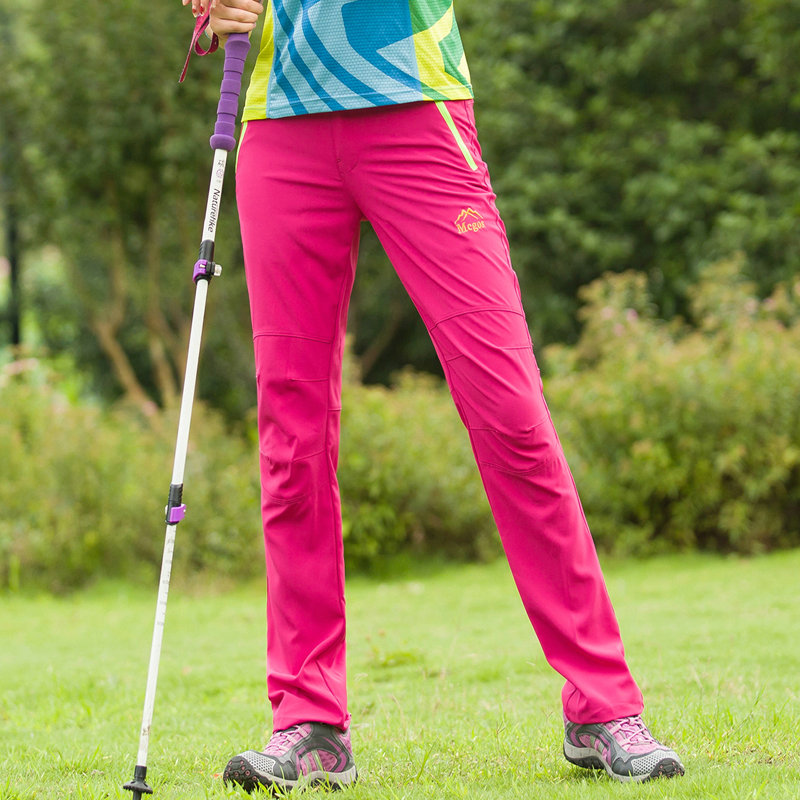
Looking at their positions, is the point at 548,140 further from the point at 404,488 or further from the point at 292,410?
the point at 292,410

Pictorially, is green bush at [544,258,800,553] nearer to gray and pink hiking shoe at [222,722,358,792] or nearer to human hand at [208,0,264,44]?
gray and pink hiking shoe at [222,722,358,792]

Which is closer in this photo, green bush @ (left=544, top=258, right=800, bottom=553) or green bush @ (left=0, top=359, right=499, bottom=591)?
green bush @ (left=544, top=258, right=800, bottom=553)

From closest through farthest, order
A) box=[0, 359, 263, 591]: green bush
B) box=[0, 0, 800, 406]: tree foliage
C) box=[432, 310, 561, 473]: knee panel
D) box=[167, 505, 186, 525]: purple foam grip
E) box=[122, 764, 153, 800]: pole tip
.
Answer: box=[122, 764, 153, 800]: pole tip
box=[432, 310, 561, 473]: knee panel
box=[167, 505, 186, 525]: purple foam grip
box=[0, 359, 263, 591]: green bush
box=[0, 0, 800, 406]: tree foliage

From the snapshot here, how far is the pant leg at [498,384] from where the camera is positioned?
2455mm

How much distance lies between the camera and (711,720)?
118 inches

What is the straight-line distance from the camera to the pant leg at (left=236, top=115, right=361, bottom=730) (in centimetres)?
259

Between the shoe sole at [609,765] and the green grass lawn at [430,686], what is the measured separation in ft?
0.09

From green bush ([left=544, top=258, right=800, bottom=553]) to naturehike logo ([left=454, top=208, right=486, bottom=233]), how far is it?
5.06 metres

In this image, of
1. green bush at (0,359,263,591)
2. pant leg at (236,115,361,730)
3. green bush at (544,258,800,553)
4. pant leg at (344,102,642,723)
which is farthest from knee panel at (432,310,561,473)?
green bush at (0,359,263,591)

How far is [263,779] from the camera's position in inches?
98.7

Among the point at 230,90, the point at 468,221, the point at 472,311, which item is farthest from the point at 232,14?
the point at 472,311

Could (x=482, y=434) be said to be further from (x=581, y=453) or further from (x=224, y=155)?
(x=581, y=453)

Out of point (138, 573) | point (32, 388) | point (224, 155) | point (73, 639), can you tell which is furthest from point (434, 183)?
point (32, 388)

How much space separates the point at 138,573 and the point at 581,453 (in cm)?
321
